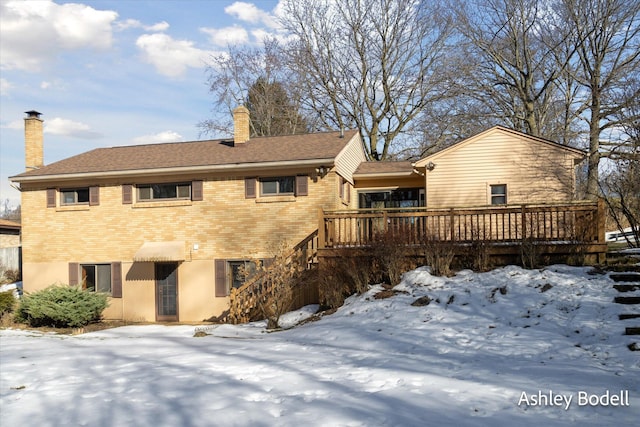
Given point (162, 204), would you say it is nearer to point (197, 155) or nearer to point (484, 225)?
point (197, 155)

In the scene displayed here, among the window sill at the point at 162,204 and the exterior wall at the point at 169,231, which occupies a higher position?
the window sill at the point at 162,204

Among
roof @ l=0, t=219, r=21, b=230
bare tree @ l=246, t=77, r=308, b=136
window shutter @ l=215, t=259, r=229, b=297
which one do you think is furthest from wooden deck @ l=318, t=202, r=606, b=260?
roof @ l=0, t=219, r=21, b=230

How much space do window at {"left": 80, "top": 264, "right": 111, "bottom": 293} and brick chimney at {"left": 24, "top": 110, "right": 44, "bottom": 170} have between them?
4.70 metres

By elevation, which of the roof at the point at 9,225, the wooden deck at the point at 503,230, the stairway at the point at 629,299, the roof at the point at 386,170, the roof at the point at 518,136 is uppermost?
the roof at the point at 518,136

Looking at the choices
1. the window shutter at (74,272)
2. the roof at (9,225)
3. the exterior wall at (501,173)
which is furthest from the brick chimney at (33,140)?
the exterior wall at (501,173)

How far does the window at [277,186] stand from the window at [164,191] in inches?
103

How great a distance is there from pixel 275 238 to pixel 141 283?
4955 millimetres

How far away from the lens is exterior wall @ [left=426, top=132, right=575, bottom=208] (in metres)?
15.8

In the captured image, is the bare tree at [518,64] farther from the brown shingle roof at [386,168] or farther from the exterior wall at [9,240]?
the exterior wall at [9,240]

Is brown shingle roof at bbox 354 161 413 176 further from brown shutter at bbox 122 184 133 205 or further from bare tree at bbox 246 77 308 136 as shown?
bare tree at bbox 246 77 308 136

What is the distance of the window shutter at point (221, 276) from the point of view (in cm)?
1562

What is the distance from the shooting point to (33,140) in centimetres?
1847

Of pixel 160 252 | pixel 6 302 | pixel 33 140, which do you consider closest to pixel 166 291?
pixel 160 252

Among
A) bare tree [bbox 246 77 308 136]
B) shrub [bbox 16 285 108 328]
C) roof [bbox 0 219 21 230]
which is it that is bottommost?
shrub [bbox 16 285 108 328]
